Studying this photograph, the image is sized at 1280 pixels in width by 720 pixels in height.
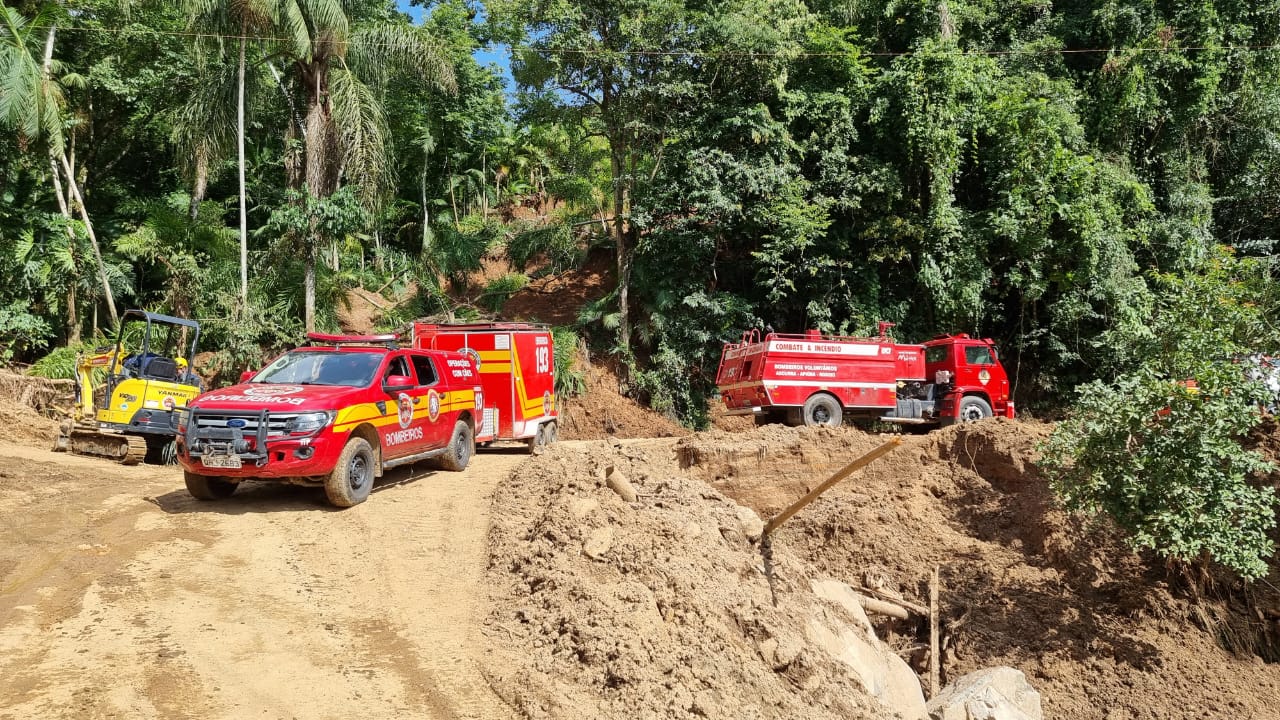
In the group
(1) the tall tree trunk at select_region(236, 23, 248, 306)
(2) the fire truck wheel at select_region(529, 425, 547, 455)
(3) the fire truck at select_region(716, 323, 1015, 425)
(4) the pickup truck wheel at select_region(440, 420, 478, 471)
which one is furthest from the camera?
(1) the tall tree trunk at select_region(236, 23, 248, 306)

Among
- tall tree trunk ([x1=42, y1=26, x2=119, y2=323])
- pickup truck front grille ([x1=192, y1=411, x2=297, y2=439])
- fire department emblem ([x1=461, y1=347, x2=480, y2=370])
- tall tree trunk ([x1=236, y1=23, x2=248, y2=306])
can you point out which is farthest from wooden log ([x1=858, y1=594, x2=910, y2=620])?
tall tree trunk ([x1=42, y1=26, x2=119, y2=323])

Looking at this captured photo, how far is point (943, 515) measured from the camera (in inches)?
517

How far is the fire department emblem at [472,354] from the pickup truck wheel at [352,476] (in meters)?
3.59

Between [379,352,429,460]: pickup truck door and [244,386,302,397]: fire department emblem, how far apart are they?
1.02 m

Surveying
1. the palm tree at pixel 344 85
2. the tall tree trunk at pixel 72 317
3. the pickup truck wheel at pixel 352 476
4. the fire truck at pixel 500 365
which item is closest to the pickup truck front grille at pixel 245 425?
the pickup truck wheel at pixel 352 476

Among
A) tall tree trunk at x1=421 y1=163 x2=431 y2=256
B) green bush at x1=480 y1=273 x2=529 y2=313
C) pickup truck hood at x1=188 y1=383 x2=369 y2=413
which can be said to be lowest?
pickup truck hood at x1=188 y1=383 x2=369 y2=413

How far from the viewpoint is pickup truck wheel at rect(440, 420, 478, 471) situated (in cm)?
1132

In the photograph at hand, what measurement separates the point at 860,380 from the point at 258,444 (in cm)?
1223

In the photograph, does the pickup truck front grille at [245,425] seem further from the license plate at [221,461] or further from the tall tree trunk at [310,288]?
the tall tree trunk at [310,288]

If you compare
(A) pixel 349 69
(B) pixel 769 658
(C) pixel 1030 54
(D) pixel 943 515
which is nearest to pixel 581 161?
(A) pixel 349 69

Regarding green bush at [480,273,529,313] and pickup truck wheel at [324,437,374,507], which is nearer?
pickup truck wheel at [324,437,374,507]

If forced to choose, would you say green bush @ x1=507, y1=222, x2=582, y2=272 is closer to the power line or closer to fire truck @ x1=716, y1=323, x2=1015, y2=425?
the power line

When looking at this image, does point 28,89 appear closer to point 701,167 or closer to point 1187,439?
point 701,167

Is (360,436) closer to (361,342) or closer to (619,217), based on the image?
(361,342)
